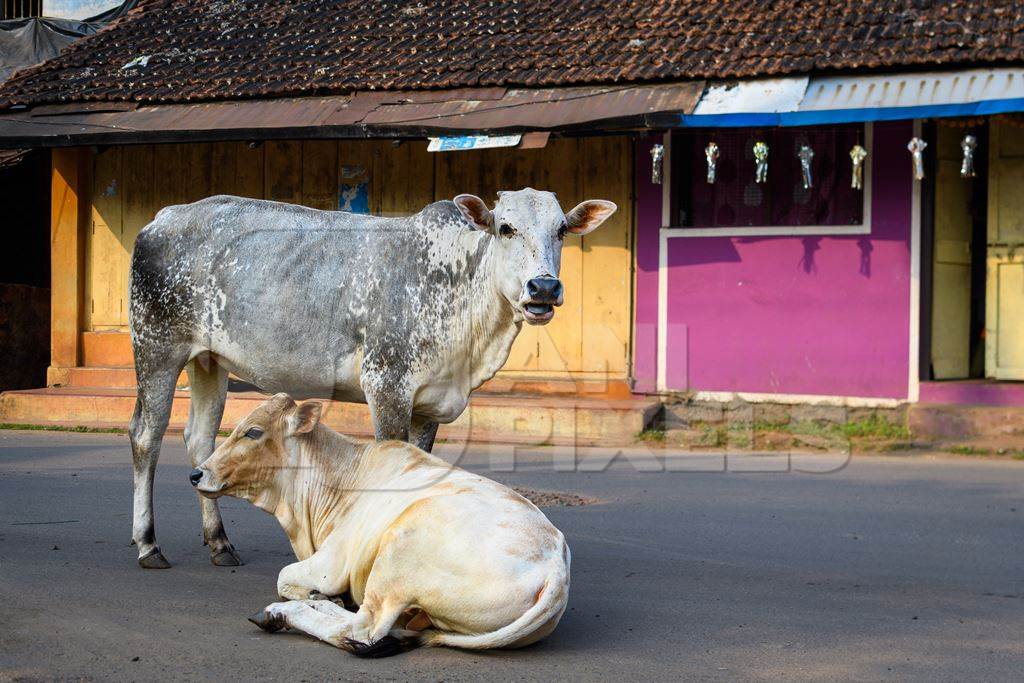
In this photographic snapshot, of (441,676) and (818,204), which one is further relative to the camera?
(818,204)

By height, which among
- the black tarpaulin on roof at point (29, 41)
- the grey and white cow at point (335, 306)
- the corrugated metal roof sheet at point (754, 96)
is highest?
the black tarpaulin on roof at point (29, 41)

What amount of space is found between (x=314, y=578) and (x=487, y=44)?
34.5 feet

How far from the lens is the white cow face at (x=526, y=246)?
584 cm

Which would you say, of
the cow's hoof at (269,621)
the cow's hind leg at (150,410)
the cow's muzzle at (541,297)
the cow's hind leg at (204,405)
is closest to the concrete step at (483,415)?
the cow's hind leg at (204,405)

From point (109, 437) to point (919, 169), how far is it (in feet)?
28.3

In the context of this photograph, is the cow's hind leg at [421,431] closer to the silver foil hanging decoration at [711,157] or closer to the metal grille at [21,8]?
the silver foil hanging decoration at [711,157]

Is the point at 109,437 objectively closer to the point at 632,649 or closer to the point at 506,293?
the point at 506,293

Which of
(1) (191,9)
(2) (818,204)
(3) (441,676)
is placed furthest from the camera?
(1) (191,9)

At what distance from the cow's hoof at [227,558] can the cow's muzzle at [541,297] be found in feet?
6.71

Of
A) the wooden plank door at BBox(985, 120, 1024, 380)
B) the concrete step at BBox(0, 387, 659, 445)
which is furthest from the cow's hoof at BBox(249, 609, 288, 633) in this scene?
the wooden plank door at BBox(985, 120, 1024, 380)

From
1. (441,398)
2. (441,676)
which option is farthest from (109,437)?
(441,676)

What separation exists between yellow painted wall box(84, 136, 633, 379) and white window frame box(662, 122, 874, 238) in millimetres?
493

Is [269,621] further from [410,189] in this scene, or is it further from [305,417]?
[410,189]

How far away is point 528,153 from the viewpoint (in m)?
14.7
